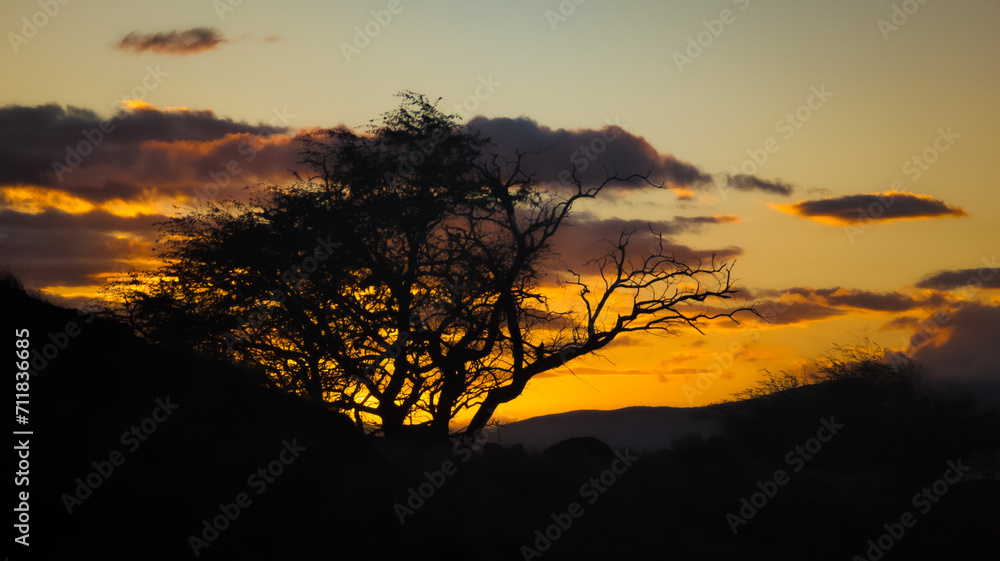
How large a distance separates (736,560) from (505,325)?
1075cm

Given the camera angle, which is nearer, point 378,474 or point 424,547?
point 424,547

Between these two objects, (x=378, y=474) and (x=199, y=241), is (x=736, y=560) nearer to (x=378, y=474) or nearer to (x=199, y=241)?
(x=378, y=474)

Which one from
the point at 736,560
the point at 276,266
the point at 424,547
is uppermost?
the point at 276,266

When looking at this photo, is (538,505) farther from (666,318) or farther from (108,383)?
(108,383)

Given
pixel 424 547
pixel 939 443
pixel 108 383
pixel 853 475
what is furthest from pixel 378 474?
pixel 939 443

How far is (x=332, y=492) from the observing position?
19219 millimetres

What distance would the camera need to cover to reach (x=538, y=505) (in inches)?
902

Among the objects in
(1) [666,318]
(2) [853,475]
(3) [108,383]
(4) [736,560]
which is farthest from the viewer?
(2) [853,475]

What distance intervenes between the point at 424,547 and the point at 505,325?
10.8 m

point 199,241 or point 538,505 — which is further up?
point 199,241

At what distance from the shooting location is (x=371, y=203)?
27.3 metres

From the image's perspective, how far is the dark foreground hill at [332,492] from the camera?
16.1m

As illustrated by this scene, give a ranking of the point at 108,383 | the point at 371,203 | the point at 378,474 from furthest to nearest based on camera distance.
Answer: the point at 371,203 < the point at 378,474 < the point at 108,383

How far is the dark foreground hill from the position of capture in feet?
52.7
